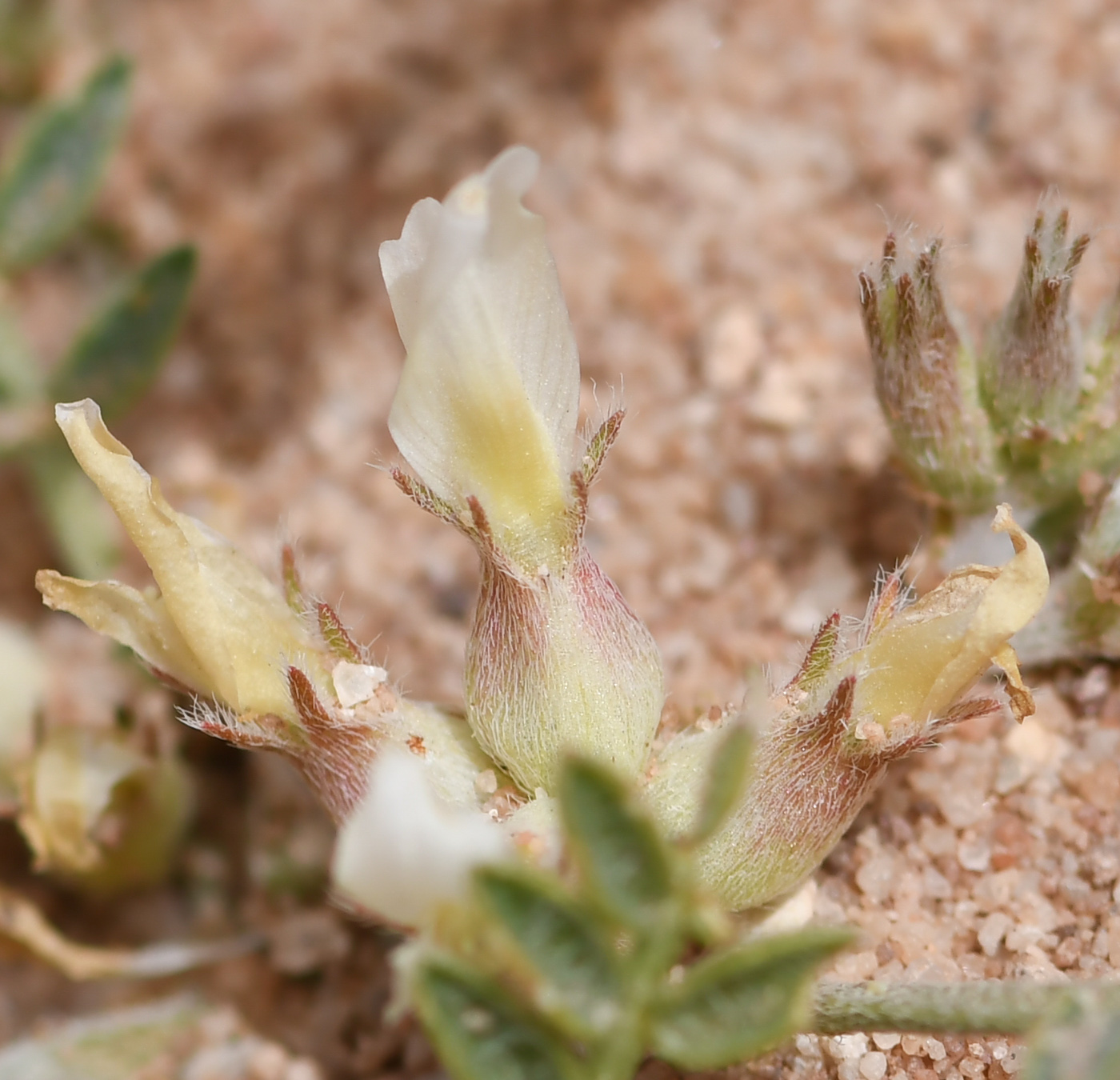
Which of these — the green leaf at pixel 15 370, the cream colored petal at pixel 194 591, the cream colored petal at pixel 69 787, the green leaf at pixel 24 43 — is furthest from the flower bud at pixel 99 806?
the green leaf at pixel 24 43

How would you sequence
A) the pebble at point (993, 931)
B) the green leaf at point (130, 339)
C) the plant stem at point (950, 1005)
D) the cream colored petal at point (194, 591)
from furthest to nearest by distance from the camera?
the green leaf at point (130, 339) → the pebble at point (993, 931) → the cream colored petal at point (194, 591) → the plant stem at point (950, 1005)

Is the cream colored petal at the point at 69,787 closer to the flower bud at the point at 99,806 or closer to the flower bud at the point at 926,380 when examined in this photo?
the flower bud at the point at 99,806

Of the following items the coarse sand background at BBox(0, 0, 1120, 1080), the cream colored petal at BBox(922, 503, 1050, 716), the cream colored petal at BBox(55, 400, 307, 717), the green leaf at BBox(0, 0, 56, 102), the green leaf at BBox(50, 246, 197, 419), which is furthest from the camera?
the green leaf at BBox(0, 0, 56, 102)

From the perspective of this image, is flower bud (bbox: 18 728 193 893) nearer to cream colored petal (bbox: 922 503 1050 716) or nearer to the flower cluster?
the flower cluster

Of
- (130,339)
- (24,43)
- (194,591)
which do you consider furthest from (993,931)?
(24,43)

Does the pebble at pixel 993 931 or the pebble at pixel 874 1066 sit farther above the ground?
the pebble at pixel 993 931

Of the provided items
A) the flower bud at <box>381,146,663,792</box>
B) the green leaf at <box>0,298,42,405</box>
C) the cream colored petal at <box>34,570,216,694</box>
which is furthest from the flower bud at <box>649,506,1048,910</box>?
the green leaf at <box>0,298,42,405</box>
